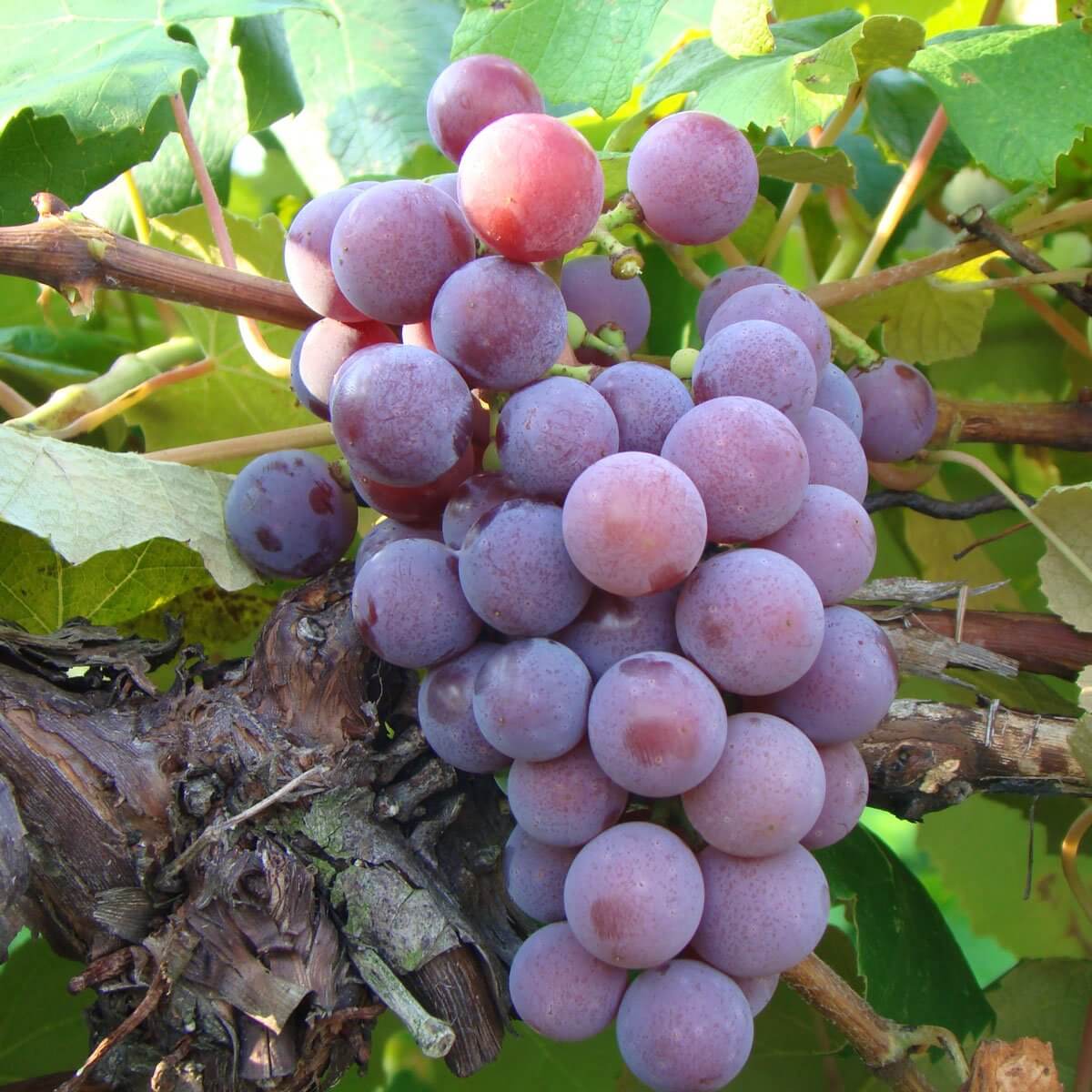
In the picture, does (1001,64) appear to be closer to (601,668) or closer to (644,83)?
(644,83)

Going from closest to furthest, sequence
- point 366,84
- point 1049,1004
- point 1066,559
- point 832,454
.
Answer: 1. point 832,454
2. point 1066,559
3. point 1049,1004
4. point 366,84

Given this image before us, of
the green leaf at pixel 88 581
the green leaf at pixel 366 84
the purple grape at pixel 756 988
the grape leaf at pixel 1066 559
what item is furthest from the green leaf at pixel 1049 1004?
the green leaf at pixel 366 84

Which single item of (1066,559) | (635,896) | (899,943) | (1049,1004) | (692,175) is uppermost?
(692,175)

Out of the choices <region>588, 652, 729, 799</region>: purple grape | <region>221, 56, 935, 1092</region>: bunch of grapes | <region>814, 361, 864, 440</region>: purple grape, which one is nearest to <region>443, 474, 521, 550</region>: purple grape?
<region>221, 56, 935, 1092</region>: bunch of grapes

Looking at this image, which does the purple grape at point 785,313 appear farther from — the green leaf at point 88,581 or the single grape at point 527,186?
the green leaf at point 88,581

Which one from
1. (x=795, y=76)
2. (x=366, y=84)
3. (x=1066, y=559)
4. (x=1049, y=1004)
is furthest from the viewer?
(x=366, y=84)

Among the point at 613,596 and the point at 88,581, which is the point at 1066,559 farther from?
the point at 88,581

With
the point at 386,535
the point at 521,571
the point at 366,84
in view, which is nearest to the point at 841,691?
the point at 521,571
